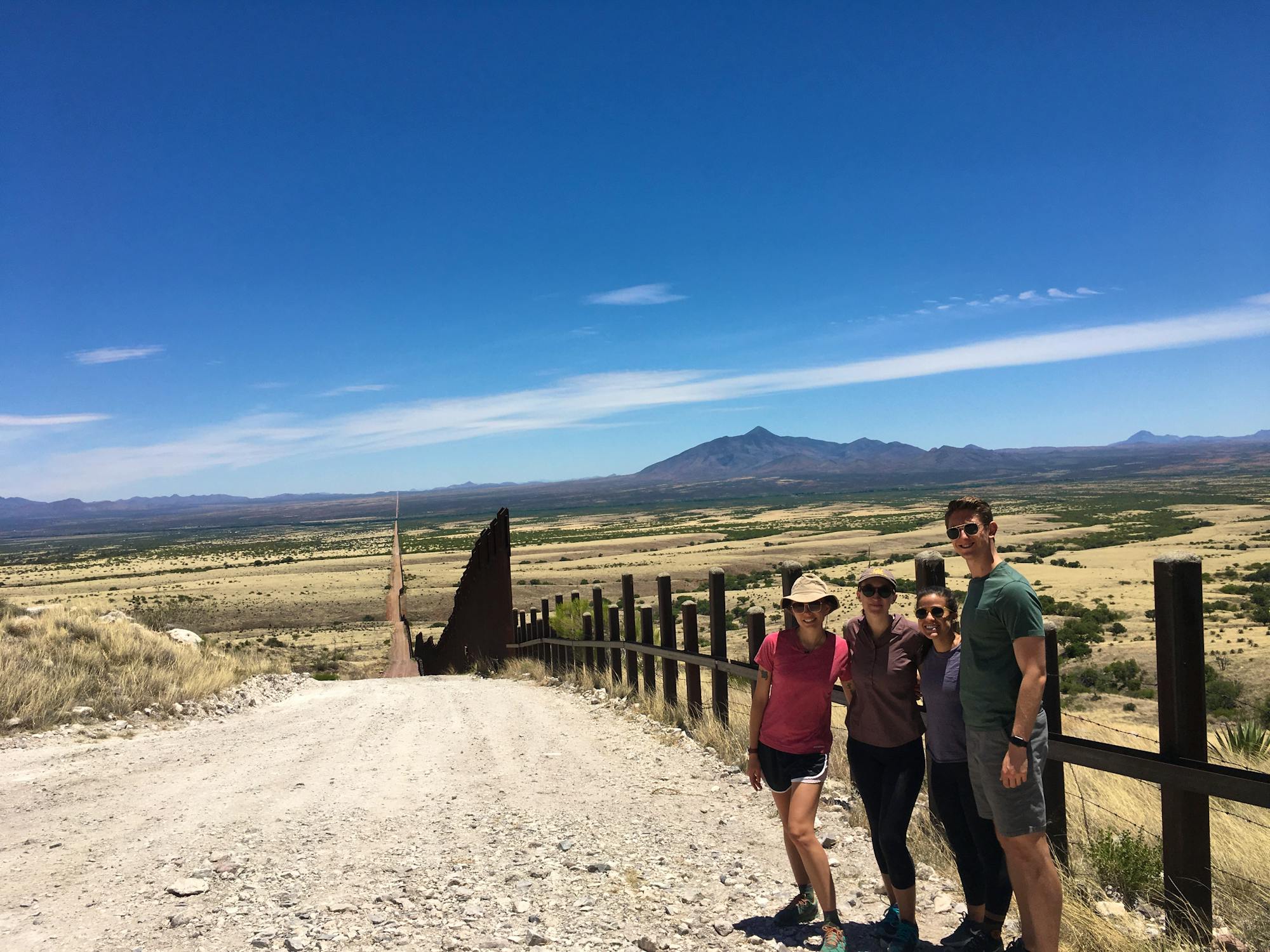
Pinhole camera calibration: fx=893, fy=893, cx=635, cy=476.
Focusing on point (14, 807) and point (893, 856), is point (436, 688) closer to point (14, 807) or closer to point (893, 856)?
point (14, 807)

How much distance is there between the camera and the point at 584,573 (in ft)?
209

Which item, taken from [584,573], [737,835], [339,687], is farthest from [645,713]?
[584,573]

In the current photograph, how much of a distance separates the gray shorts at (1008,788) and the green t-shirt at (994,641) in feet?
0.19

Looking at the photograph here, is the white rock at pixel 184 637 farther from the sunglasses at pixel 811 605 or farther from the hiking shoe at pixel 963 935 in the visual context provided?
the hiking shoe at pixel 963 935

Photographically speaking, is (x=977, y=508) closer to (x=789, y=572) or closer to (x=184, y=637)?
(x=789, y=572)

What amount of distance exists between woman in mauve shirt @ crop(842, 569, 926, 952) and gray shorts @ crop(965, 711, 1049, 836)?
43cm

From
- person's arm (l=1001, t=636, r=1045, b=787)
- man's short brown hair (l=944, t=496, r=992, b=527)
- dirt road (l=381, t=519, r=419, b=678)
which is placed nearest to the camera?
person's arm (l=1001, t=636, r=1045, b=787)

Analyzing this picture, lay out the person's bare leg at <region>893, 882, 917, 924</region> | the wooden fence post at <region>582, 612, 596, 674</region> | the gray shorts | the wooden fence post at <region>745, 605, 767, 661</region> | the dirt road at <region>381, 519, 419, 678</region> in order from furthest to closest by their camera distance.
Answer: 1. the dirt road at <region>381, 519, 419, 678</region>
2. the wooden fence post at <region>582, 612, 596, 674</region>
3. the wooden fence post at <region>745, 605, 767, 661</region>
4. the person's bare leg at <region>893, 882, 917, 924</region>
5. the gray shorts

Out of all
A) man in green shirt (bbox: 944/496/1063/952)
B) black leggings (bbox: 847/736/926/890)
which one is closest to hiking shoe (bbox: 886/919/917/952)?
black leggings (bbox: 847/736/926/890)

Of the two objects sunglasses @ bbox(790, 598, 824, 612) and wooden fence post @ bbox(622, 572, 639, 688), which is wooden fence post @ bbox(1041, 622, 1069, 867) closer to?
sunglasses @ bbox(790, 598, 824, 612)

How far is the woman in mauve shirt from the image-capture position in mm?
3787

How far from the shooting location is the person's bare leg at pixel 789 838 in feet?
13.3

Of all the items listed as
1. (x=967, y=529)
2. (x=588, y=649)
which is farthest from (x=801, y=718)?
(x=588, y=649)

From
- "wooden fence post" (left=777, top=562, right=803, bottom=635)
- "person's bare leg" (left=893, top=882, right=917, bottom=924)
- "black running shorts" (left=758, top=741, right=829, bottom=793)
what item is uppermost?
"wooden fence post" (left=777, top=562, right=803, bottom=635)
